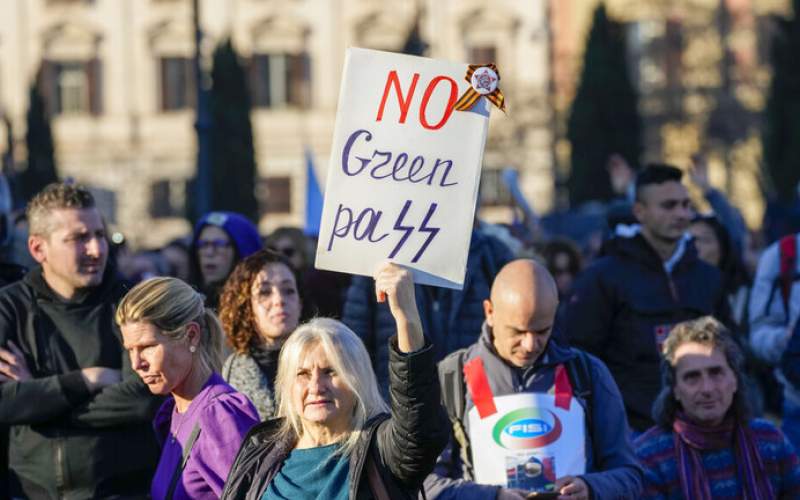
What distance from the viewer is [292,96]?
4656cm

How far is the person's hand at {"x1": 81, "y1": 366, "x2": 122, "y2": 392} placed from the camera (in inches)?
242

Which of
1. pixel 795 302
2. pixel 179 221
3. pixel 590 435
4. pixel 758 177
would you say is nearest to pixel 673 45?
pixel 758 177

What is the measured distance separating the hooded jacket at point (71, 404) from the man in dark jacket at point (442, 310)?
145cm

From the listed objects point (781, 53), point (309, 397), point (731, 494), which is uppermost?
point (781, 53)

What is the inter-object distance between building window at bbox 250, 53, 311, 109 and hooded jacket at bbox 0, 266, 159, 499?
40.2 m

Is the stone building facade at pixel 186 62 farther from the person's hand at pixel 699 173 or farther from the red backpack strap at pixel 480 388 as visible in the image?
the red backpack strap at pixel 480 388

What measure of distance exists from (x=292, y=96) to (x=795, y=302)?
128 ft

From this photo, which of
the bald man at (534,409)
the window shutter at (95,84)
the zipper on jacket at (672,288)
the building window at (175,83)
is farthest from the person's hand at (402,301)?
the window shutter at (95,84)

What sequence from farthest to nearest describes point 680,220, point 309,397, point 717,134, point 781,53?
1. point 717,134
2. point 781,53
3. point 680,220
4. point 309,397

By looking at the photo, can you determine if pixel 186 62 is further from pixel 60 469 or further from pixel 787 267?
pixel 60 469

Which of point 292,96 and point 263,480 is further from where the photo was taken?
point 292,96

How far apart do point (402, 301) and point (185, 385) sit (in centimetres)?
126

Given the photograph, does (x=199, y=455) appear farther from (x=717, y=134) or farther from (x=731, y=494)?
(x=717, y=134)

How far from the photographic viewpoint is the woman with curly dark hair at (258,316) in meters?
6.70
